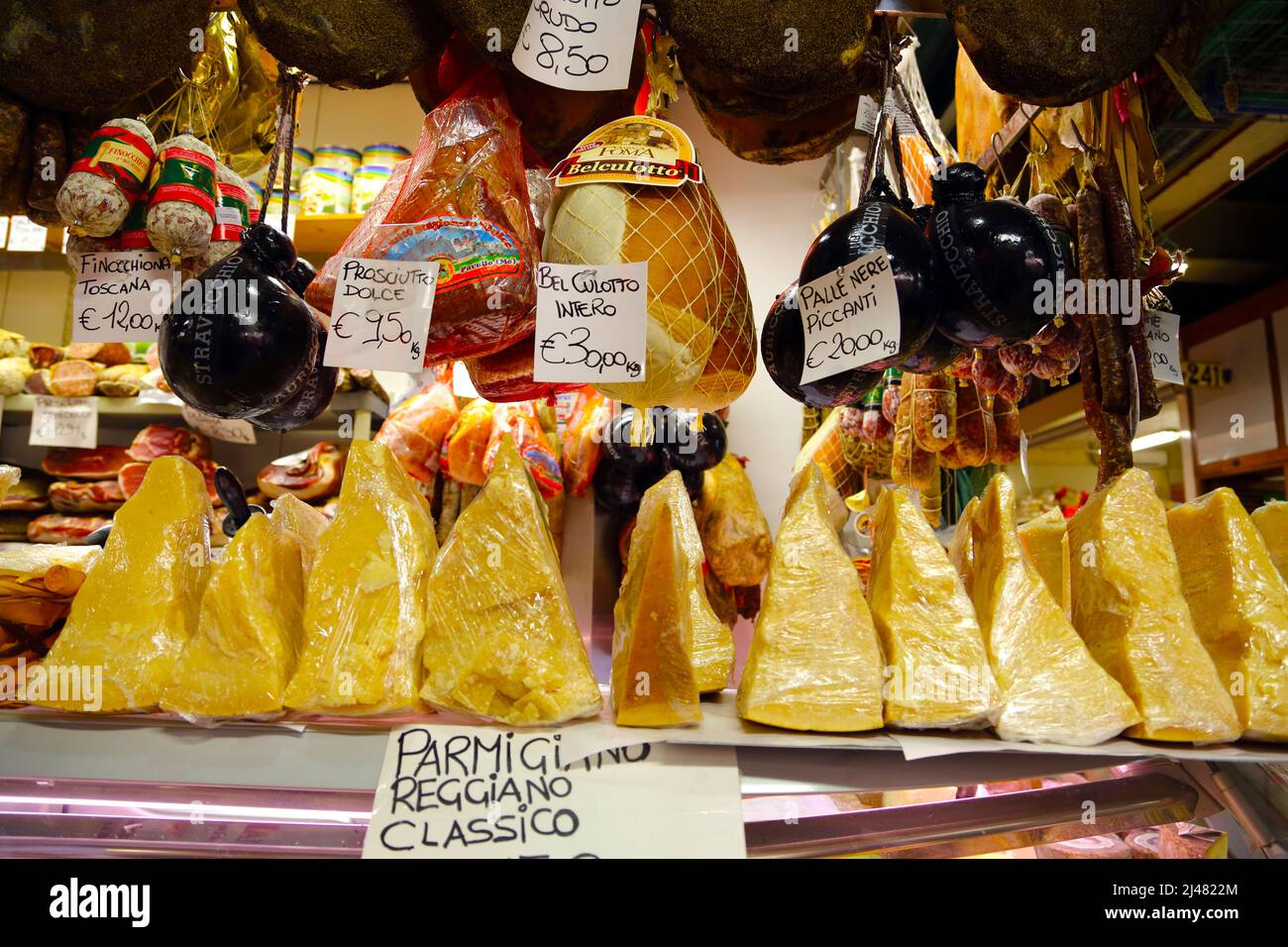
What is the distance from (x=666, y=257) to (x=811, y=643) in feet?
2.01

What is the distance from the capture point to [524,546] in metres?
1.15

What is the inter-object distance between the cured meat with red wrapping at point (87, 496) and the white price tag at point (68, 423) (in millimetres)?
210

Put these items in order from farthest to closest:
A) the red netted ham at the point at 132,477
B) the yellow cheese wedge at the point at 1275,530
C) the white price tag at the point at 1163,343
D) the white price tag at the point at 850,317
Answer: the red netted ham at the point at 132,477
the white price tag at the point at 1163,343
the yellow cheese wedge at the point at 1275,530
the white price tag at the point at 850,317

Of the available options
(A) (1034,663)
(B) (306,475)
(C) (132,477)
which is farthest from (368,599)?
(C) (132,477)

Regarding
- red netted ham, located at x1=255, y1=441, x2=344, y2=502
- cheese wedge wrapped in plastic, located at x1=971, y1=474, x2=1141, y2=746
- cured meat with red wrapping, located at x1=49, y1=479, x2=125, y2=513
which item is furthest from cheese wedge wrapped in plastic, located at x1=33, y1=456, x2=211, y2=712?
cured meat with red wrapping, located at x1=49, y1=479, x2=125, y2=513

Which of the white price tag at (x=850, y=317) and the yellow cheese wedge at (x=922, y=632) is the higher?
the white price tag at (x=850, y=317)

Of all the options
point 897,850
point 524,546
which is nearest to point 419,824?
point 524,546

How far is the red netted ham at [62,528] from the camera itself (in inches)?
128

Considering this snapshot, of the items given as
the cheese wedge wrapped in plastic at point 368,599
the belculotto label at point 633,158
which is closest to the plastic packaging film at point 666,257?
the belculotto label at point 633,158

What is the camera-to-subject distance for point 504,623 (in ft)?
3.61

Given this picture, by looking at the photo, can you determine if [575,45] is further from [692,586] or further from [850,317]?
[692,586]

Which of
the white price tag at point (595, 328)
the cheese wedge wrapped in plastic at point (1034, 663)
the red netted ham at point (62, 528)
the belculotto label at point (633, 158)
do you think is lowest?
the cheese wedge wrapped in plastic at point (1034, 663)

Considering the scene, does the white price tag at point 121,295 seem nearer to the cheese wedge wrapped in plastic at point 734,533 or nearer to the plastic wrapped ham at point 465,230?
the plastic wrapped ham at point 465,230

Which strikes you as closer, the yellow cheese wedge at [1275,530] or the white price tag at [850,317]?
the white price tag at [850,317]
